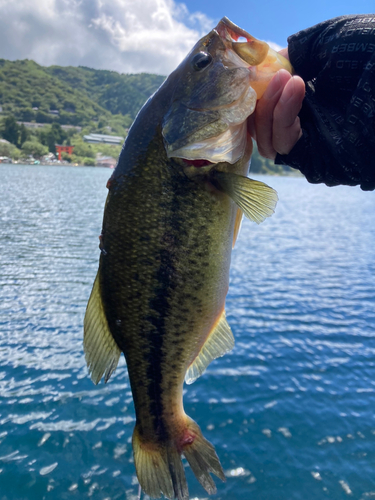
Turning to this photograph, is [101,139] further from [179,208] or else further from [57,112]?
[179,208]

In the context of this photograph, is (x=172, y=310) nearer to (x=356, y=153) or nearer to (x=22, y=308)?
(x=356, y=153)

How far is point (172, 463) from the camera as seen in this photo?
2.62 m

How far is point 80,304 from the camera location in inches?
436

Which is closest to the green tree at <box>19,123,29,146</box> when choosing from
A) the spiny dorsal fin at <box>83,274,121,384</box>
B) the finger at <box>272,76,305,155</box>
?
the spiny dorsal fin at <box>83,274,121,384</box>

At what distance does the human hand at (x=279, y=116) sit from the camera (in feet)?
6.60

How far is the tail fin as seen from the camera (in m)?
2.54

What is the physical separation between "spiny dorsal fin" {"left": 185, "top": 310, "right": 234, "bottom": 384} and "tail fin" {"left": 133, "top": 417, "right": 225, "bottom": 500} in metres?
0.42

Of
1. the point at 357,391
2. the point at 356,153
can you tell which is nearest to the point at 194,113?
the point at 356,153

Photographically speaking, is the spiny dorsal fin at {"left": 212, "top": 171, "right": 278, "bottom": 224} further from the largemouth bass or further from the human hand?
the human hand

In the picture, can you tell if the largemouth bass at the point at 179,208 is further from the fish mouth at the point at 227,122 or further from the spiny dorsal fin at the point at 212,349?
the spiny dorsal fin at the point at 212,349

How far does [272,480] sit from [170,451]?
3.61 m

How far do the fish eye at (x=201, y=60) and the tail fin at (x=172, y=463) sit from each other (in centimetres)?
249

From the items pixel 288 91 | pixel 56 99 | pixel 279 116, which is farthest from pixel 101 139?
pixel 288 91

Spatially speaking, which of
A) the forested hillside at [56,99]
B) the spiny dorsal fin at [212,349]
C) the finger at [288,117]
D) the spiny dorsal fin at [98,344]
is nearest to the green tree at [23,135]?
the forested hillside at [56,99]
